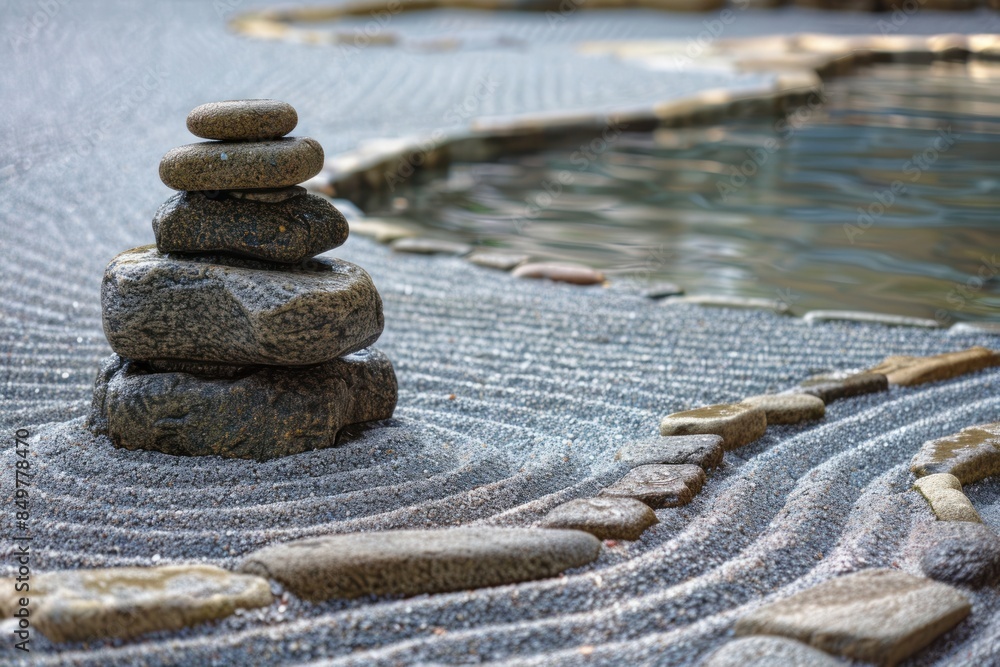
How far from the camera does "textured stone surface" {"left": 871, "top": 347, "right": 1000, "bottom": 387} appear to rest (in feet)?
13.6

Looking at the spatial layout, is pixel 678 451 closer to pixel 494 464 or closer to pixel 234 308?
pixel 494 464

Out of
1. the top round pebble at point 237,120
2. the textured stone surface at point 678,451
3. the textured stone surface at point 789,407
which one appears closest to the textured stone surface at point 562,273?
the textured stone surface at point 789,407

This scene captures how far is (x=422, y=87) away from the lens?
1162 cm

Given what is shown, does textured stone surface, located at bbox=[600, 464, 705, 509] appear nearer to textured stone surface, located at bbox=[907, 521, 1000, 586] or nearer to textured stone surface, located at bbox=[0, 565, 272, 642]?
textured stone surface, located at bbox=[907, 521, 1000, 586]

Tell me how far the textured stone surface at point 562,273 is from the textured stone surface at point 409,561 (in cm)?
330

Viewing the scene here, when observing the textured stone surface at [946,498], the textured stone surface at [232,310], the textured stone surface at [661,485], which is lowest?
the textured stone surface at [661,485]

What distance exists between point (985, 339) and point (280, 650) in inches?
149

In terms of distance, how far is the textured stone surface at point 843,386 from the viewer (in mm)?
3926

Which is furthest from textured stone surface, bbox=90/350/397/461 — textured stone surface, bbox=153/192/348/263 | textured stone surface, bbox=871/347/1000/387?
textured stone surface, bbox=871/347/1000/387

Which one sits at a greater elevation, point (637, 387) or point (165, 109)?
point (165, 109)

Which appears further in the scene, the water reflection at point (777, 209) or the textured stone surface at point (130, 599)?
the water reflection at point (777, 209)

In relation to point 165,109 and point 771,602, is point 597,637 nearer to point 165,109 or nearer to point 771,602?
point 771,602

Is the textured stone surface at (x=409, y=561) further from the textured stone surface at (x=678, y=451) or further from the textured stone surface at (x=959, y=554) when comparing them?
the textured stone surface at (x=959, y=554)

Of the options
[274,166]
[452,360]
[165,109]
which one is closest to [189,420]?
[274,166]
